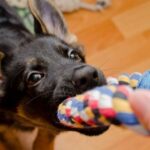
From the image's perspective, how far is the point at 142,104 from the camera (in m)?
0.47

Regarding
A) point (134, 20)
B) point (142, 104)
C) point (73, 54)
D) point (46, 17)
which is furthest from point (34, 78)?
point (134, 20)

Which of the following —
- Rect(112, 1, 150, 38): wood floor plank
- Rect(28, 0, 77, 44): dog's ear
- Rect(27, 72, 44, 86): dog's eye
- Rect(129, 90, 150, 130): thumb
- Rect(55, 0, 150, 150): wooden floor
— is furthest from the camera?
Rect(112, 1, 150, 38): wood floor plank

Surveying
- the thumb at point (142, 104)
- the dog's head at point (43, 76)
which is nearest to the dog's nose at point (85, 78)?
the dog's head at point (43, 76)

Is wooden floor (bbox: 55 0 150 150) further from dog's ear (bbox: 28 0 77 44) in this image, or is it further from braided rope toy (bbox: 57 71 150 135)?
braided rope toy (bbox: 57 71 150 135)

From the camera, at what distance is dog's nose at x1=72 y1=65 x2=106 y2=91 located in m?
0.86

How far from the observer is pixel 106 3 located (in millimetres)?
1922

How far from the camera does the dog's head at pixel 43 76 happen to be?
2.93 ft

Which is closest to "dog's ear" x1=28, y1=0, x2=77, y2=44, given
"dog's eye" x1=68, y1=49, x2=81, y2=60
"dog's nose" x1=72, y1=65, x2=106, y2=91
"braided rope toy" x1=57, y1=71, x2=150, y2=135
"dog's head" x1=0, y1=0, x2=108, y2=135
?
"dog's head" x1=0, y1=0, x2=108, y2=135

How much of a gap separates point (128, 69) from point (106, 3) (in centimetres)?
42

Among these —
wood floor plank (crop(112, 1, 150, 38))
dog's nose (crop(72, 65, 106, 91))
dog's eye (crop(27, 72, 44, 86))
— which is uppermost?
wood floor plank (crop(112, 1, 150, 38))

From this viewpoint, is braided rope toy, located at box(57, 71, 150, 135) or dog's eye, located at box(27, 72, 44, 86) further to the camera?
dog's eye, located at box(27, 72, 44, 86)

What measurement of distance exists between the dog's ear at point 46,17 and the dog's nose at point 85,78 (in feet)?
1.28

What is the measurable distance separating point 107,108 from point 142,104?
0.34 feet

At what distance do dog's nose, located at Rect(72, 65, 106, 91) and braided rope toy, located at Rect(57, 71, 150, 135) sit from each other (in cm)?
14
